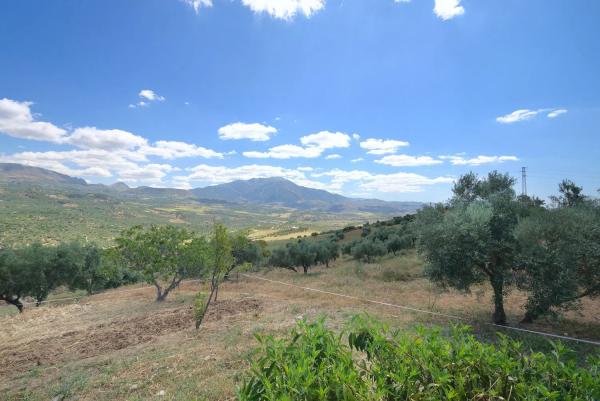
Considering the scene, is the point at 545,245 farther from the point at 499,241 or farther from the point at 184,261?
the point at 184,261

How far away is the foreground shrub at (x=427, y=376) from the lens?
2.32 meters

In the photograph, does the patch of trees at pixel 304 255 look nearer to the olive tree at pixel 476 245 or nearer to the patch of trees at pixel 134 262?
the patch of trees at pixel 134 262

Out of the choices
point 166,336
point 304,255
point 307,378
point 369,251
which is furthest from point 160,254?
point 307,378

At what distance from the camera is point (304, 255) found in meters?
40.2

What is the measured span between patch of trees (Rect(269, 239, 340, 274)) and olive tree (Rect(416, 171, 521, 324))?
25946 millimetres

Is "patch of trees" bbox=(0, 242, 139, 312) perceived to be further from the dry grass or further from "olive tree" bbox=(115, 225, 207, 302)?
the dry grass

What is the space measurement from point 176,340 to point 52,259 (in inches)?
1299

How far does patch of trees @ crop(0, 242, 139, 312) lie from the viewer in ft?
109

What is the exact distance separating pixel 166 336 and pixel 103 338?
10.3ft

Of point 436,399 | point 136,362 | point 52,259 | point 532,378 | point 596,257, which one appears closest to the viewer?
point 436,399

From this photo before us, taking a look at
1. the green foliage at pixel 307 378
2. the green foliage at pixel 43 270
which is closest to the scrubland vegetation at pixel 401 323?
the green foliage at pixel 307 378

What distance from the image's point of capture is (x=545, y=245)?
501 inches

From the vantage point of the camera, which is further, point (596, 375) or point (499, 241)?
point (499, 241)

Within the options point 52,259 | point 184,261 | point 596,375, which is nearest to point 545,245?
point 596,375
